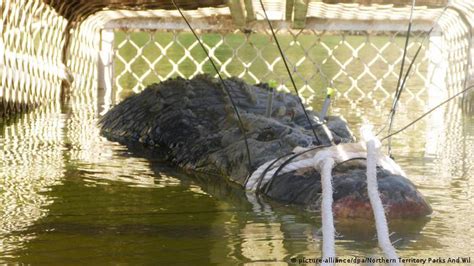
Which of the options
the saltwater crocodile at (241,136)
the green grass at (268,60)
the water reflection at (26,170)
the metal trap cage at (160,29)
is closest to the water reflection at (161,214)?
the water reflection at (26,170)

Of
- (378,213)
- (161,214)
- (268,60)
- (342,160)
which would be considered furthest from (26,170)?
(268,60)

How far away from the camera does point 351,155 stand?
438cm

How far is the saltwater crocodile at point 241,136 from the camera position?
4121mm

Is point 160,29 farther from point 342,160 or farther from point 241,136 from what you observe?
point 342,160

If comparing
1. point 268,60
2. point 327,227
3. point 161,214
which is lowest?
point 161,214

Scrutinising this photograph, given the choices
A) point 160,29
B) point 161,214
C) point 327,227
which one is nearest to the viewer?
point 327,227

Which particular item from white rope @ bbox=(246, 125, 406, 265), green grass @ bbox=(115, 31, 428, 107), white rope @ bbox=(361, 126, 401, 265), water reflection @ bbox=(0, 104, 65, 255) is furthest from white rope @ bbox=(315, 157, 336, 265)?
green grass @ bbox=(115, 31, 428, 107)

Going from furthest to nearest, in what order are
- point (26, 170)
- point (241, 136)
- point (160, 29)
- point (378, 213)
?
1. point (160, 29)
2. point (241, 136)
3. point (26, 170)
4. point (378, 213)

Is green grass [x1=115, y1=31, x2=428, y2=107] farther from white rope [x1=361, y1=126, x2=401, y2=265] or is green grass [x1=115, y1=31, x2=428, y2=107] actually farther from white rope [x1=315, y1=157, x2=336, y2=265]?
white rope [x1=315, y1=157, x2=336, y2=265]

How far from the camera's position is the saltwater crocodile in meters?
4.12

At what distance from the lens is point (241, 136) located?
538 cm

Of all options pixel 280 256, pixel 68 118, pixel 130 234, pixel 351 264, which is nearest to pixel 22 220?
pixel 130 234

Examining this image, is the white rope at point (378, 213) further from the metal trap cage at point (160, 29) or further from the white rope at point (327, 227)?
the metal trap cage at point (160, 29)

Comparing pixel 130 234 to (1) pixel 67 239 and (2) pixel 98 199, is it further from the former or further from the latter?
(2) pixel 98 199
